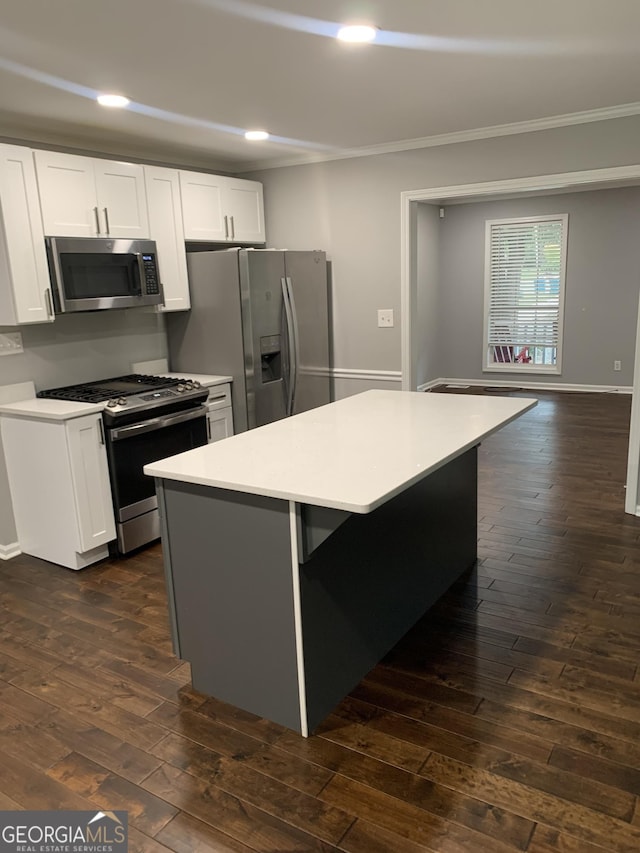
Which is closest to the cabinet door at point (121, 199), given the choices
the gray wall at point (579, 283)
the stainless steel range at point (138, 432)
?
Result: the stainless steel range at point (138, 432)

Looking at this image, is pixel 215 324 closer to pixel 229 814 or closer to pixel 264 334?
pixel 264 334

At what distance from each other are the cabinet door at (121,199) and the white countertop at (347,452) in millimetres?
1786

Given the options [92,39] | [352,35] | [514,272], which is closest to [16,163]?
[92,39]

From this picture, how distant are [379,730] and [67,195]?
3.08 m

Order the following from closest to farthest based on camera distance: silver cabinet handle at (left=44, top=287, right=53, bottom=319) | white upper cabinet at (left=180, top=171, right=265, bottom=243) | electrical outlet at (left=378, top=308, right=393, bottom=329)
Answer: silver cabinet handle at (left=44, top=287, right=53, bottom=319) → white upper cabinet at (left=180, top=171, right=265, bottom=243) → electrical outlet at (left=378, top=308, right=393, bottom=329)

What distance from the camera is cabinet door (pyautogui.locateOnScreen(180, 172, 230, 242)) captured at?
4273mm

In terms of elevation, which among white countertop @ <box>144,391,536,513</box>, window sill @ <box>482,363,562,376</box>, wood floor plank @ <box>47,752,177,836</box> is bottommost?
wood floor plank @ <box>47,752,177,836</box>

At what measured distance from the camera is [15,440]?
3531 mm

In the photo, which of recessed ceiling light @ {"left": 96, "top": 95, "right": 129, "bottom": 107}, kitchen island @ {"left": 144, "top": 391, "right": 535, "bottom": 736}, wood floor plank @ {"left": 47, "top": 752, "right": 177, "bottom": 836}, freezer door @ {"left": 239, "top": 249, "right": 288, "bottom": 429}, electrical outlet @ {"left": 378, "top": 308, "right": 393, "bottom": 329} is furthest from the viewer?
electrical outlet @ {"left": 378, "top": 308, "right": 393, "bottom": 329}

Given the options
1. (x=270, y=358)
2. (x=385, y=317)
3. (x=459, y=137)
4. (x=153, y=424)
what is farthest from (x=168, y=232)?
(x=459, y=137)

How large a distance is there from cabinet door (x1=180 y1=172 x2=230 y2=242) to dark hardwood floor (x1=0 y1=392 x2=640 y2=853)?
A: 7.68 feet

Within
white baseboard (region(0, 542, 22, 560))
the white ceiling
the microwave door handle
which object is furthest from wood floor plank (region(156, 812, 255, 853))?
the microwave door handle

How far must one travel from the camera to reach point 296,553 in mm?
1986

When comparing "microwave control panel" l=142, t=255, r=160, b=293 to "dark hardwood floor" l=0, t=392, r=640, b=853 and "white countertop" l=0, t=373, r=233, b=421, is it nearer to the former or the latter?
"white countertop" l=0, t=373, r=233, b=421
